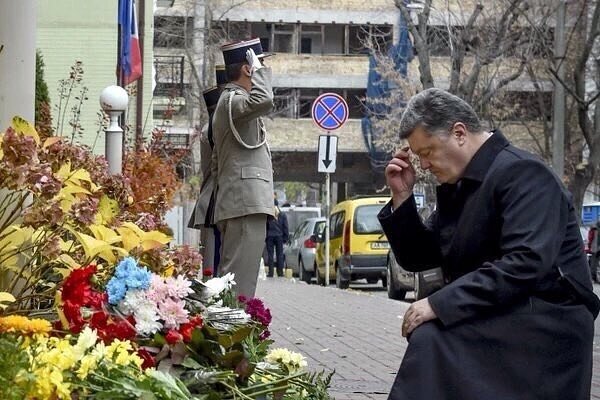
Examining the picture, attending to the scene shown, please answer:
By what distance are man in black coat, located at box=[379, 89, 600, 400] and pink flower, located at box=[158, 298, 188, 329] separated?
874 mm

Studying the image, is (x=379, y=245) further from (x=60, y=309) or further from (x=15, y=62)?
(x=60, y=309)

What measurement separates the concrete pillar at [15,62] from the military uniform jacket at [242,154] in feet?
6.64

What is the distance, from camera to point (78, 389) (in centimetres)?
407

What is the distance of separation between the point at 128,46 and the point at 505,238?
1412cm

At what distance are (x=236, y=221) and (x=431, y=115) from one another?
3.89 m

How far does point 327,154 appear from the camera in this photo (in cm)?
2512

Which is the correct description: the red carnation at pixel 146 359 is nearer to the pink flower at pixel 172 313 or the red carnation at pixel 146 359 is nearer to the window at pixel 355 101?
the pink flower at pixel 172 313

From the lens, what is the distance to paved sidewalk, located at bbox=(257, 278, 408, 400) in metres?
9.05

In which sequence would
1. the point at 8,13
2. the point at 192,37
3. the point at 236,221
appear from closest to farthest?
the point at 8,13
the point at 236,221
the point at 192,37

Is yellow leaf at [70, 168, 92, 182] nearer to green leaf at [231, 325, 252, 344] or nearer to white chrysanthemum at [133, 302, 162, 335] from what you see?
white chrysanthemum at [133, 302, 162, 335]

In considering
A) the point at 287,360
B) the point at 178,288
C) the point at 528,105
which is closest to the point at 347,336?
the point at 287,360

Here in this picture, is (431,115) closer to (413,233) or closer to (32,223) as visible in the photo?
(413,233)

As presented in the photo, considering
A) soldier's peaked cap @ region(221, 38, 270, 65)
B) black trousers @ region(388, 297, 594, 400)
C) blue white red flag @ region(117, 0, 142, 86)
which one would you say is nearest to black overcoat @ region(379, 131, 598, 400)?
black trousers @ region(388, 297, 594, 400)

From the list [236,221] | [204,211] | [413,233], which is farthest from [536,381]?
[204,211]
